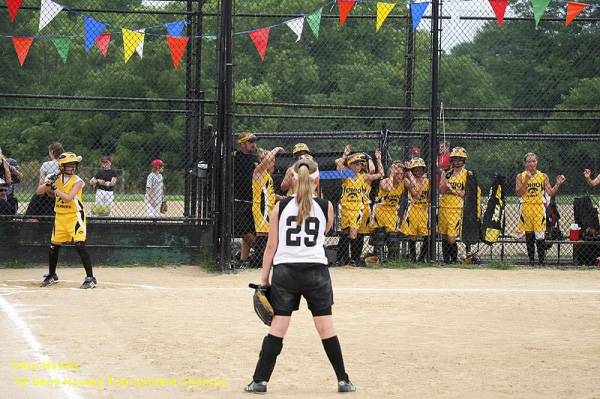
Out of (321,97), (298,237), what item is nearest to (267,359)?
(298,237)

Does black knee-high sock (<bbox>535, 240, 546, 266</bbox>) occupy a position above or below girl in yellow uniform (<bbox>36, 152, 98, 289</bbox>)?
below

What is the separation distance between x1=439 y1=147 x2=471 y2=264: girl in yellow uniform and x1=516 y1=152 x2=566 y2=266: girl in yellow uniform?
97 cm

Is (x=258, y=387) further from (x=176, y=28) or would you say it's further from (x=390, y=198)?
(x=176, y=28)

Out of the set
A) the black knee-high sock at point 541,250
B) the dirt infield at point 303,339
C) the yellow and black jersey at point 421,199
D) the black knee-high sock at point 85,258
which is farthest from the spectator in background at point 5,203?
the black knee-high sock at point 541,250

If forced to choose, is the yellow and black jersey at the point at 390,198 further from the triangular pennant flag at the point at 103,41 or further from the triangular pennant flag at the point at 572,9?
the triangular pennant flag at the point at 103,41

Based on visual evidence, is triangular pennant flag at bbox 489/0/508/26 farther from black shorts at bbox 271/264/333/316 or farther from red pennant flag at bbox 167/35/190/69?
black shorts at bbox 271/264/333/316

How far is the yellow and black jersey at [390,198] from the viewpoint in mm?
13383

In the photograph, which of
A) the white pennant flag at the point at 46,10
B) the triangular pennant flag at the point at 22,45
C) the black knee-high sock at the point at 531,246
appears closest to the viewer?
the white pennant flag at the point at 46,10

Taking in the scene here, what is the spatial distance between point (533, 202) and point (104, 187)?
763 cm

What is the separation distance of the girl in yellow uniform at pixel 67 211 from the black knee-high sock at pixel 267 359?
5.34 metres

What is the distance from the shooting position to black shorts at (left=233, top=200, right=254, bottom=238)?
12562mm

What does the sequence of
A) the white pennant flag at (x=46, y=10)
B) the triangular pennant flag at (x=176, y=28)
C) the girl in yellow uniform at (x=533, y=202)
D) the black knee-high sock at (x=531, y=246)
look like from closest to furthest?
the white pennant flag at (x=46, y=10), the girl in yellow uniform at (x=533, y=202), the black knee-high sock at (x=531, y=246), the triangular pennant flag at (x=176, y=28)

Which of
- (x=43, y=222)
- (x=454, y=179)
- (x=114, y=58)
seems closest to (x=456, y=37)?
(x=454, y=179)

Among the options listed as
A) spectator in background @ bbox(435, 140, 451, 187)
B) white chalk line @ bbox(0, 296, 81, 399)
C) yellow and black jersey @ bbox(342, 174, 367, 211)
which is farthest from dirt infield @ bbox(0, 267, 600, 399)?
spectator in background @ bbox(435, 140, 451, 187)
